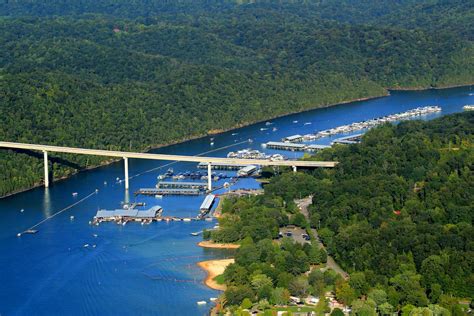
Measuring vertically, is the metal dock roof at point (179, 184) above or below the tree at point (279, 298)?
above

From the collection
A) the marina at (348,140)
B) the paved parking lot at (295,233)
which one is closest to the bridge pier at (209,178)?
the paved parking lot at (295,233)

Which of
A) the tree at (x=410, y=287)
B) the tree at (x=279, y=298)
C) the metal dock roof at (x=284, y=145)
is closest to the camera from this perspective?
the tree at (x=410, y=287)

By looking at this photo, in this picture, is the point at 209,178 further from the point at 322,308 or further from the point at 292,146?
the point at 322,308

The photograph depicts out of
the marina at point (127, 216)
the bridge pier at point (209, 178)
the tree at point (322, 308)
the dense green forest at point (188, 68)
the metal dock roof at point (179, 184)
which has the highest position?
the dense green forest at point (188, 68)

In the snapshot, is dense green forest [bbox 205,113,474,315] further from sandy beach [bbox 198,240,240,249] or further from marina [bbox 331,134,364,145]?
marina [bbox 331,134,364,145]

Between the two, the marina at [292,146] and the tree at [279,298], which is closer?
the tree at [279,298]

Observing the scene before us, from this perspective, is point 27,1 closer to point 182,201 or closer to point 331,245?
point 182,201

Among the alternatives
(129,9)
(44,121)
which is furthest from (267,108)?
(129,9)

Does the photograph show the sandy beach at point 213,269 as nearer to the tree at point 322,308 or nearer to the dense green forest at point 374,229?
the dense green forest at point 374,229

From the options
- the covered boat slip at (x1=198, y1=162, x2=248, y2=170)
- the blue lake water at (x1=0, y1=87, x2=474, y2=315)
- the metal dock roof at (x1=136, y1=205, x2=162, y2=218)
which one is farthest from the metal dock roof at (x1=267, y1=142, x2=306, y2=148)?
the metal dock roof at (x1=136, y1=205, x2=162, y2=218)
